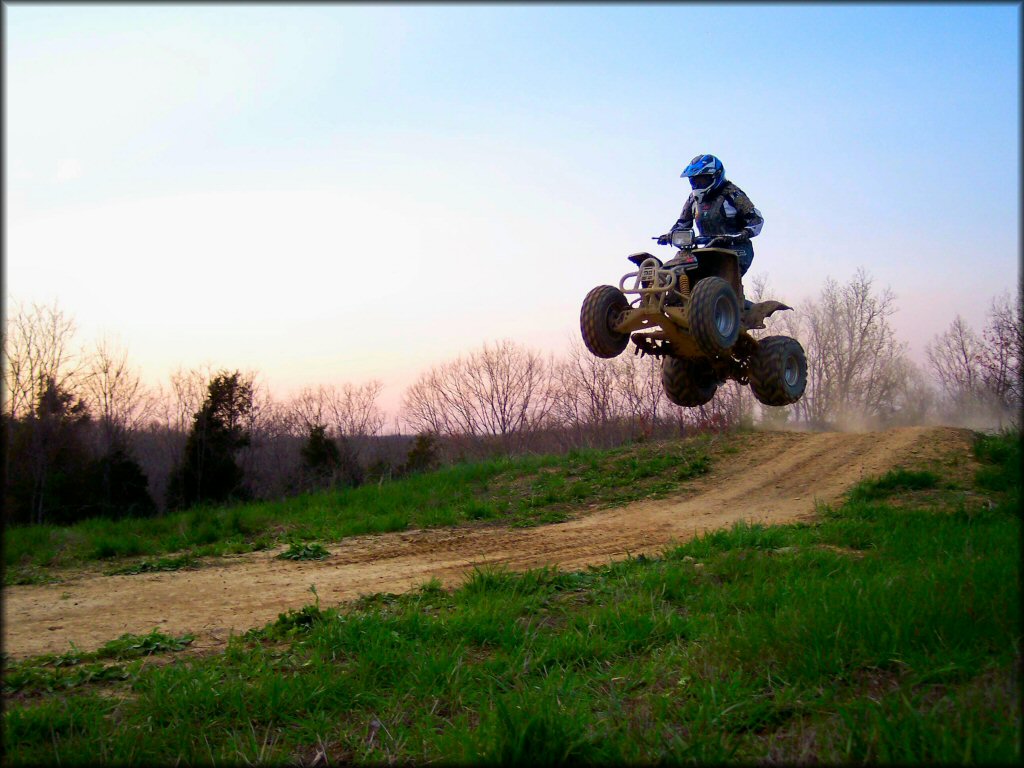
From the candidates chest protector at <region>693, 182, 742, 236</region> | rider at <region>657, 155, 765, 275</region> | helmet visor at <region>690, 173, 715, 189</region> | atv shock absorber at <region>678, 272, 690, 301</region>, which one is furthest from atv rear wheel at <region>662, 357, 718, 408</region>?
helmet visor at <region>690, 173, 715, 189</region>

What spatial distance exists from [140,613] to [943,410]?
56.6 ft

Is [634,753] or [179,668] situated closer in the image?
[634,753]

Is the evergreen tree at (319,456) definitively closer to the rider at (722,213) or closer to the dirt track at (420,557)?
the dirt track at (420,557)

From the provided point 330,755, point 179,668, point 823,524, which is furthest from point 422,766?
point 823,524

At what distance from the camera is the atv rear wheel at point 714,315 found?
5.89m

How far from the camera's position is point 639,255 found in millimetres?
6973

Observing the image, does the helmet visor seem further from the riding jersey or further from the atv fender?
the atv fender

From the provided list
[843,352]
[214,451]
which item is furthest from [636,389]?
[214,451]

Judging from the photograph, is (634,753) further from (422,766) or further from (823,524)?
(823,524)

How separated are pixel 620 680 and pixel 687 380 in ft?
12.5

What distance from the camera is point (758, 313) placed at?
22.8ft

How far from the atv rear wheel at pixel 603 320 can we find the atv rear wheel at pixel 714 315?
95 cm

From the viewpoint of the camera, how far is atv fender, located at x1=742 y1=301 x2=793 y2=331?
6.86m

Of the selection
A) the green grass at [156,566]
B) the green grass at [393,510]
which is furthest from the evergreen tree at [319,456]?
the green grass at [156,566]
